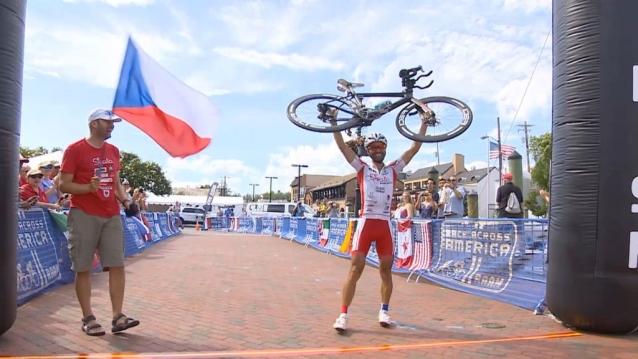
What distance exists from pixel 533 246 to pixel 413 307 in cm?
172

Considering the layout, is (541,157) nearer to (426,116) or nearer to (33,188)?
(426,116)

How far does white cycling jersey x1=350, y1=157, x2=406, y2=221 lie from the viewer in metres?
5.45

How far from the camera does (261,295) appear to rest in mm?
7219

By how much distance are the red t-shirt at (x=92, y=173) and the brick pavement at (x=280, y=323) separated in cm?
111

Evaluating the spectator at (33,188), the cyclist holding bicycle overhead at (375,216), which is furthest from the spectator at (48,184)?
the cyclist holding bicycle overhead at (375,216)

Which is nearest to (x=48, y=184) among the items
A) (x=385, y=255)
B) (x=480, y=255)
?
(x=385, y=255)

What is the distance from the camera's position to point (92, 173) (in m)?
4.79

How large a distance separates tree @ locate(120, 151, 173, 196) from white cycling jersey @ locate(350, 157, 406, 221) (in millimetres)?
75010

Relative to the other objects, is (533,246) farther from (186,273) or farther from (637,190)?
(186,273)

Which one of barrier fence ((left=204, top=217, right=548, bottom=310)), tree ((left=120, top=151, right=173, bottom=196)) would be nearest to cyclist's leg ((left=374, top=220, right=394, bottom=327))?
barrier fence ((left=204, top=217, right=548, bottom=310))

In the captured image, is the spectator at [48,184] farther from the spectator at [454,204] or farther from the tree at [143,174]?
the tree at [143,174]

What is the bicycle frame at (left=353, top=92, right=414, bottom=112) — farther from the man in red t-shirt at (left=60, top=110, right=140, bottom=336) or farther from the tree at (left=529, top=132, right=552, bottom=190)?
the tree at (left=529, top=132, right=552, bottom=190)

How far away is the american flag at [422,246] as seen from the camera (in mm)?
9328

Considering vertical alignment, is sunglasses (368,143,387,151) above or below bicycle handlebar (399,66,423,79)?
below
